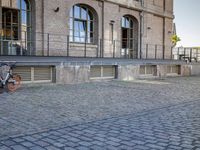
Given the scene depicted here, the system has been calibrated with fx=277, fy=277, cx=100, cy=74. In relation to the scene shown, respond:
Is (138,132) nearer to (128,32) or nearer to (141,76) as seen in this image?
(141,76)

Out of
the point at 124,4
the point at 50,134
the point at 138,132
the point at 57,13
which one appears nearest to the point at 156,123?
the point at 138,132

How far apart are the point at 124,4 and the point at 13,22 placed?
830 centimetres

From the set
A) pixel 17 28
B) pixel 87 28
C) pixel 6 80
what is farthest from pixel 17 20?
pixel 87 28

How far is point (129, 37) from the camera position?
20781 millimetres

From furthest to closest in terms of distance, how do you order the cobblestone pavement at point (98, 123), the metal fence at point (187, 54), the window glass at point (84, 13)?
the metal fence at point (187, 54) < the window glass at point (84, 13) < the cobblestone pavement at point (98, 123)

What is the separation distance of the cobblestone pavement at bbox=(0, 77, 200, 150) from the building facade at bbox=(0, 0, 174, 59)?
605cm

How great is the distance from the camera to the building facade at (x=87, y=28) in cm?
1361

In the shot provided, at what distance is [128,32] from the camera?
2056cm

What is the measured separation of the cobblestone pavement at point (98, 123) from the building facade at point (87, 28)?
6047 millimetres

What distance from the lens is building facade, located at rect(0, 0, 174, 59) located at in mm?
13609

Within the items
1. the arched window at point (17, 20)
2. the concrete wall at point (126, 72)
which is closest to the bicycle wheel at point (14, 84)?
the concrete wall at point (126, 72)

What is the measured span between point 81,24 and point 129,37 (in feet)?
16.7

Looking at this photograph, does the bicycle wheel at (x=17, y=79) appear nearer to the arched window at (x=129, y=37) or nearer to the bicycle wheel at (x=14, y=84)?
the bicycle wheel at (x=14, y=84)

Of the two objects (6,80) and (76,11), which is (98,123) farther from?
(76,11)
